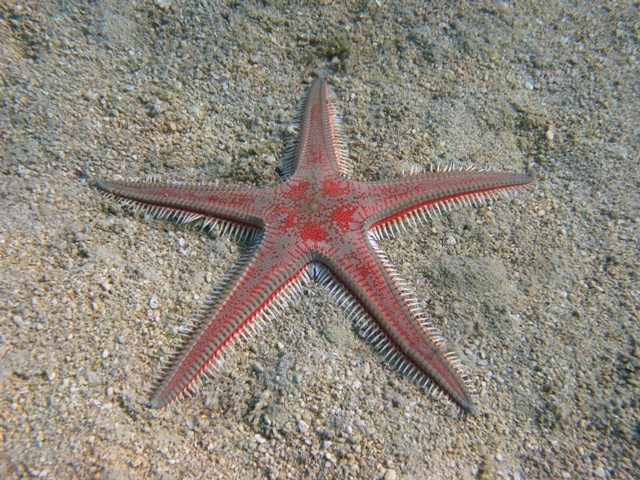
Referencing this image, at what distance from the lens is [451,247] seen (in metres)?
3.51

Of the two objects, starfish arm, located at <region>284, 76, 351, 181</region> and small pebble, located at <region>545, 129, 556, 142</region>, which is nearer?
starfish arm, located at <region>284, 76, 351, 181</region>

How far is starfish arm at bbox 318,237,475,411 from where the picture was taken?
9.29 feet

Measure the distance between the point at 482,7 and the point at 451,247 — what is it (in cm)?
300

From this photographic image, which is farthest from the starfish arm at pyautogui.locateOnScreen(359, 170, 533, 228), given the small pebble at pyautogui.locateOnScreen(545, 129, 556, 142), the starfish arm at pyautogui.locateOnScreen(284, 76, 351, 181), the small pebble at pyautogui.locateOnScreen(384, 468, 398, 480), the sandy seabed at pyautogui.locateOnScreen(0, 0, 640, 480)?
the small pebble at pyautogui.locateOnScreen(384, 468, 398, 480)

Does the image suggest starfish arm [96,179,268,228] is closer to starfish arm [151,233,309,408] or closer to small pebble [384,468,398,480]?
starfish arm [151,233,309,408]

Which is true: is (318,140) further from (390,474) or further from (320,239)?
(390,474)

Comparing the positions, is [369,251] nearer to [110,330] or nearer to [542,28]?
[110,330]

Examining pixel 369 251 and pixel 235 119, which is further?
pixel 235 119

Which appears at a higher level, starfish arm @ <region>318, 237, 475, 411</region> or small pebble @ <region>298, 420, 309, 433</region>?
starfish arm @ <region>318, 237, 475, 411</region>

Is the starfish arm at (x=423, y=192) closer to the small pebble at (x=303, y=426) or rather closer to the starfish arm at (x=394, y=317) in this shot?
the starfish arm at (x=394, y=317)

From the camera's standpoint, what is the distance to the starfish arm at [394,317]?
2.83 metres

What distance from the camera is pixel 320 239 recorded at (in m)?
3.27

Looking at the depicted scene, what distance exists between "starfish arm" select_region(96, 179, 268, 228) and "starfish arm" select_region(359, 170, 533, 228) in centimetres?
102

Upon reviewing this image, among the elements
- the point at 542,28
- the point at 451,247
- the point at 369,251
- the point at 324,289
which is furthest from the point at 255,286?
the point at 542,28
